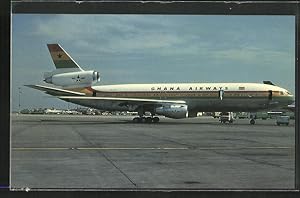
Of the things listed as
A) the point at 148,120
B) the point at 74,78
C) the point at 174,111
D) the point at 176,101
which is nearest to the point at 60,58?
the point at 74,78

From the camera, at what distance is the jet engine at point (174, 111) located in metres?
21.9

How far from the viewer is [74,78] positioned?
4684 millimetres

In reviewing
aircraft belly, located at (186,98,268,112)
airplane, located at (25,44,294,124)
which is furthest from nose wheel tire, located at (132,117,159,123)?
aircraft belly, located at (186,98,268,112)

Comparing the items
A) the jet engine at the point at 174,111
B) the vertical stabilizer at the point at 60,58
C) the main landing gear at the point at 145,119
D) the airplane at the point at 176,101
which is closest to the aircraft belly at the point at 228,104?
the airplane at the point at 176,101

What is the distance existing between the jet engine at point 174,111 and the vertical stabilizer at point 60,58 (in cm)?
1718

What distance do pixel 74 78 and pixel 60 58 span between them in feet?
2.21

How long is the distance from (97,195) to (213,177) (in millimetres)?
1909

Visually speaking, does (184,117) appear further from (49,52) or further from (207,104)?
(49,52)

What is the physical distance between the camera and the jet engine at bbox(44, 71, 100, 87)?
423 centimetres

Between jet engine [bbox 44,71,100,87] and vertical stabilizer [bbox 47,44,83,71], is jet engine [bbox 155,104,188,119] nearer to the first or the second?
jet engine [bbox 44,71,100,87]

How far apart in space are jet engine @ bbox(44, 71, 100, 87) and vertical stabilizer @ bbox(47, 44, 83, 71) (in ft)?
0.26

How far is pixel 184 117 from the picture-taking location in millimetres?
21375

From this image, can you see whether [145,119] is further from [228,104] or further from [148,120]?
[228,104]
